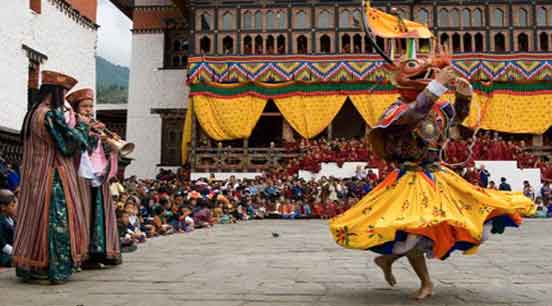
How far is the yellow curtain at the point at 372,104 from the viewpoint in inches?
881

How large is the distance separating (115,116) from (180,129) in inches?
215

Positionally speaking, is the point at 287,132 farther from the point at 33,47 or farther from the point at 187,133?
the point at 33,47

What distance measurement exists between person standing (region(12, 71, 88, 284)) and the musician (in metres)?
0.33

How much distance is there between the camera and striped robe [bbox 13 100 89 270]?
514 cm

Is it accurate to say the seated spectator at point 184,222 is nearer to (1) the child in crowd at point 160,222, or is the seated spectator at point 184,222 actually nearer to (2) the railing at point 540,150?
(1) the child in crowd at point 160,222

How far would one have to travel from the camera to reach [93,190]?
6.00 m

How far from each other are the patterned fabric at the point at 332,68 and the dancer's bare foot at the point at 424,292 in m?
18.7

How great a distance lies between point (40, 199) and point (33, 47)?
574 inches

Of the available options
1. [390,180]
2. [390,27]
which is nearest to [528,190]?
[390,27]

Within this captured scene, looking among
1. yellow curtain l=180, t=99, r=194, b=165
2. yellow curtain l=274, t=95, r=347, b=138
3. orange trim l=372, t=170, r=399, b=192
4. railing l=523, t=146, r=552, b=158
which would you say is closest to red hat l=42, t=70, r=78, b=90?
orange trim l=372, t=170, r=399, b=192

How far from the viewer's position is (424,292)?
4.34m

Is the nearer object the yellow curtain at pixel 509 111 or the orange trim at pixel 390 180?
the orange trim at pixel 390 180

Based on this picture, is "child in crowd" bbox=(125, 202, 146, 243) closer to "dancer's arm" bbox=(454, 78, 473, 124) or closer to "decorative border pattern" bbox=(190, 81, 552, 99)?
"dancer's arm" bbox=(454, 78, 473, 124)

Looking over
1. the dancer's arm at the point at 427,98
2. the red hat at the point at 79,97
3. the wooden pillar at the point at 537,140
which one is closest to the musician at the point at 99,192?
the red hat at the point at 79,97
